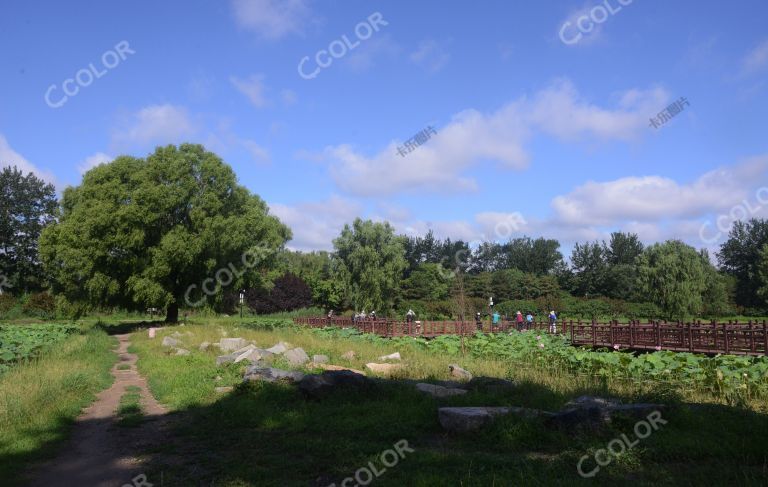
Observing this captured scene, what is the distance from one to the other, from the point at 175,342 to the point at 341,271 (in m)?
38.1

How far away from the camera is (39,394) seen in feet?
33.7

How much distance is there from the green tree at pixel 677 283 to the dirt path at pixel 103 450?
56101 mm

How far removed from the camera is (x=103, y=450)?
7.64 m

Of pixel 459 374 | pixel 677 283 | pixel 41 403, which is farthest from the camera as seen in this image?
pixel 677 283

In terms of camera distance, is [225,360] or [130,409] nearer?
[130,409]

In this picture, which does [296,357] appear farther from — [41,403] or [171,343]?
[171,343]

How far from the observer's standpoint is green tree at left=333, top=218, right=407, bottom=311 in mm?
57875

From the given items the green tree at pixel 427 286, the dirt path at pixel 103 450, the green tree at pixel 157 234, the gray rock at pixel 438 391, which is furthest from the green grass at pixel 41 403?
the green tree at pixel 427 286

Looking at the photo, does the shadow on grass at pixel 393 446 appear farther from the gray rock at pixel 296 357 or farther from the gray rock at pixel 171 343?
the gray rock at pixel 171 343

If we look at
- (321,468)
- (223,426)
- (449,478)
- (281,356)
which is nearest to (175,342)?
(281,356)

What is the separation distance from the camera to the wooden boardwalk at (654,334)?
781 inches

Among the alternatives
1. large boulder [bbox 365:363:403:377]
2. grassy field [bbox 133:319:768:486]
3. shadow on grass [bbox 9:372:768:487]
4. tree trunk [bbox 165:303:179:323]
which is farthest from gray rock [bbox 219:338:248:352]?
tree trunk [bbox 165:303:179:323]

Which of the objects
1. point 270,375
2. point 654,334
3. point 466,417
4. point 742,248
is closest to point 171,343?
point 270,375

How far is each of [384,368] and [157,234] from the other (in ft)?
74.5
